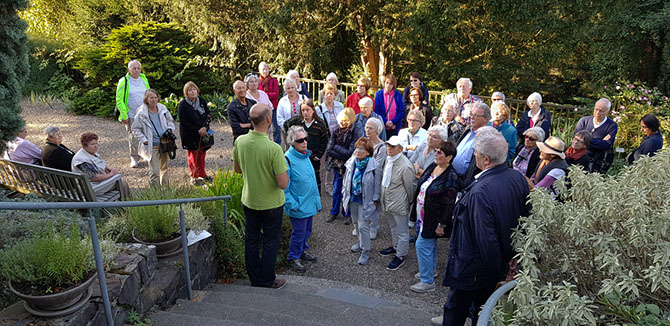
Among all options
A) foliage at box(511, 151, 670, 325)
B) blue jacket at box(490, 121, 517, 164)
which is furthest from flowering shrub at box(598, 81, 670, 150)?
foliage at box(511, 151, 670, 325)

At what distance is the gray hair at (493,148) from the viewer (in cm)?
358

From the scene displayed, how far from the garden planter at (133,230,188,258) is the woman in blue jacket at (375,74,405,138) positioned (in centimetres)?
490

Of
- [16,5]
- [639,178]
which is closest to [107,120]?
[16,5]

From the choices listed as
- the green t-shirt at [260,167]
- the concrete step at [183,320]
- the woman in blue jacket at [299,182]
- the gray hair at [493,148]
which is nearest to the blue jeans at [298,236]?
the woman in blue jacket at [299,182]

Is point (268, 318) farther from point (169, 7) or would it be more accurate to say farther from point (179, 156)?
point (169, 7)

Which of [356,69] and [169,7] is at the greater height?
[169,7]

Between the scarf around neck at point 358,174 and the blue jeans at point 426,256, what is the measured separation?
3.45 ft

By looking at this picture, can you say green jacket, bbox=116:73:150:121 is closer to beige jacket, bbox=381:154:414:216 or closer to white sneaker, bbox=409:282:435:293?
beige jacket, bbox=381:154:414:216

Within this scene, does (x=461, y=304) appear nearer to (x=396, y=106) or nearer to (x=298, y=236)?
(x=298, y=236)

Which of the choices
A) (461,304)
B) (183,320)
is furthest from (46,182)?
(461,304)

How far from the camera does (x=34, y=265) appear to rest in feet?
9.55

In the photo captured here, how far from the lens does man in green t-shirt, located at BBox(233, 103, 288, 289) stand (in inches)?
182

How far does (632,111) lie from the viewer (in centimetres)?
1000

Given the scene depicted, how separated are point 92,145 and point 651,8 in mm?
13077
